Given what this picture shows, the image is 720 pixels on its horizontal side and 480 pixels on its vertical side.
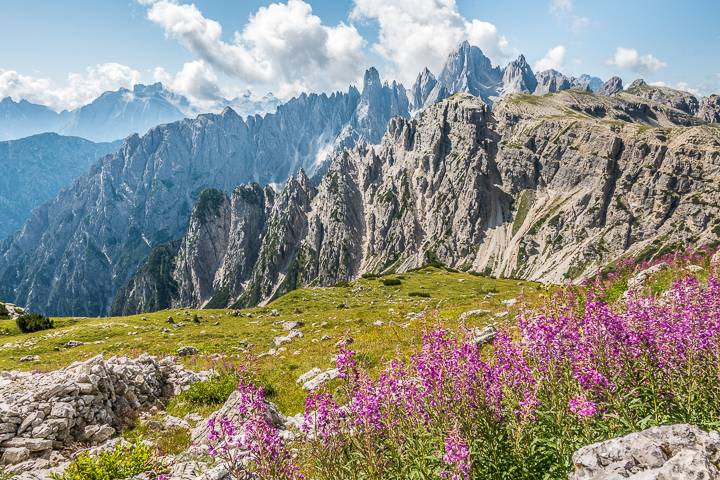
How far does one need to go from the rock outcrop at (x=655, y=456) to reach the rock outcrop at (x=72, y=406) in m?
15.2

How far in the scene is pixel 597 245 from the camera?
166m

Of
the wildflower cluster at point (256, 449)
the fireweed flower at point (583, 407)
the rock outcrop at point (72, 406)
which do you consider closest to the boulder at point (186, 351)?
the rock outcrop at point (72, 406)

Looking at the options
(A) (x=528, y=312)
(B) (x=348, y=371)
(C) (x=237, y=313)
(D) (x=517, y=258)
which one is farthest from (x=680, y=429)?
(D) (x=517, y=258)

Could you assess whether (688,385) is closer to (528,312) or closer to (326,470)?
(528,312)

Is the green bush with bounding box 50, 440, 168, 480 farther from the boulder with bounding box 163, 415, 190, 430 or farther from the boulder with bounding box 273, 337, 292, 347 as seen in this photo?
the boulder with bounding box 273, 337, 292, 347

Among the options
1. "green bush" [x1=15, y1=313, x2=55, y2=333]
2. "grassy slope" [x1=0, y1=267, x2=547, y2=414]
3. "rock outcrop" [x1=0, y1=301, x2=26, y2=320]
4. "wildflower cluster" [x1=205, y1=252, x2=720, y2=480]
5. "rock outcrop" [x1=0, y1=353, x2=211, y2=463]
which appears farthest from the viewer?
"rock outcrop" [x1=0, y1=301, x2=26, y2=320]

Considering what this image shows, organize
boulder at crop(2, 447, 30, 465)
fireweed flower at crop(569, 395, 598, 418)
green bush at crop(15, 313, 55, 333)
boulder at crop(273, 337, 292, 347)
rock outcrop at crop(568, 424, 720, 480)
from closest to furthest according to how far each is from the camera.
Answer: rock outcrop at crop(568, 424, 720, 480) → fireweed flower at crop(569, 395, 598, 418) → boulder at crop(2, 447, 30, 465) → boulder at crop(273, 337, 292, 347) → green bush at crop(15, 313, 55, 333)

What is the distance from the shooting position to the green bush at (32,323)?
44.6m

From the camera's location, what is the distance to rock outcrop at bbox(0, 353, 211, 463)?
9953 mm

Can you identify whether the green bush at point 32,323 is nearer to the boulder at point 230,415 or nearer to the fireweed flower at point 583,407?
the boulder at point 230,415

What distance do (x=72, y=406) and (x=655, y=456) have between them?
16692 millimetres

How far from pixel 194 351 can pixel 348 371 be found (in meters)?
26.3

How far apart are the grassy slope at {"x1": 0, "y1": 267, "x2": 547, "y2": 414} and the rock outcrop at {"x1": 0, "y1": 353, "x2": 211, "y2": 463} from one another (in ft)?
20.0

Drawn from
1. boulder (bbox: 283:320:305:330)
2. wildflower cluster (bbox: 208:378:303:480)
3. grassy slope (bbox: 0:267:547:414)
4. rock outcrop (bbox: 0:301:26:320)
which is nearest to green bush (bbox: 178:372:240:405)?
grassy slope (bbox: 0:267:547:414)
